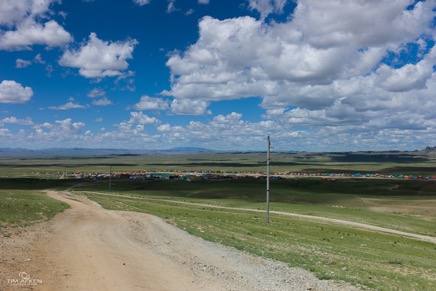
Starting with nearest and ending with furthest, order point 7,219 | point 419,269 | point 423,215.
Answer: point 419,269 < point 7,219 < point 423,215

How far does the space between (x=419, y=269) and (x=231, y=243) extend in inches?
438

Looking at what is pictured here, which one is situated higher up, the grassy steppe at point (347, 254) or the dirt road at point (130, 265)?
the dirt road at point (130, 265)

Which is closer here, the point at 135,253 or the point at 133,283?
the point at 133,283

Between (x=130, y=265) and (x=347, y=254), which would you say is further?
(x=347, y=254)

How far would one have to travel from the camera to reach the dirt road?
551 inches

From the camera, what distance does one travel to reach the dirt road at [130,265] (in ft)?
45.9

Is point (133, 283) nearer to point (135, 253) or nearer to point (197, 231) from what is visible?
point (135, 253)

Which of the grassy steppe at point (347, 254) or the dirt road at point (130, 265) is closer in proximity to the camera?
the dirt road at point (130, 265)

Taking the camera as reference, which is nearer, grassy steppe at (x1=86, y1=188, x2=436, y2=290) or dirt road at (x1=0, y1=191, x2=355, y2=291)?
dirt road at (x1=0, y1=191, x2=355, y2=291)

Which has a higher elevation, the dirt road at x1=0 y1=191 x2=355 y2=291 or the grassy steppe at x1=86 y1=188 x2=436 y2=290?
the dirt road at x1=0 y1=191 x2=355 y2=291

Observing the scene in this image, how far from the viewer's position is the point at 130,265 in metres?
16.8

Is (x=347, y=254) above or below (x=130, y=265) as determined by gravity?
below

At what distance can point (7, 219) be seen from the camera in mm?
26000

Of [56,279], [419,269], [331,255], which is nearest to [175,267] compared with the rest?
[56,279]
